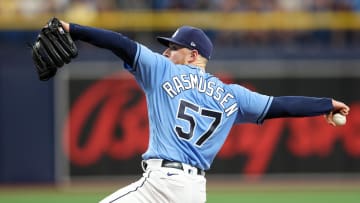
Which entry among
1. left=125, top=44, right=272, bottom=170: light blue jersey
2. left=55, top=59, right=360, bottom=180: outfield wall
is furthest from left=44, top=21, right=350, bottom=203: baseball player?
left=55, top=59, right=360, bottom=180: outfield wall

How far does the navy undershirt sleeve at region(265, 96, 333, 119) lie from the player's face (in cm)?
69

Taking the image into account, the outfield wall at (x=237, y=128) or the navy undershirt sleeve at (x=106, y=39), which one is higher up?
the navy undershirt sleeve at (x=106, y=39)

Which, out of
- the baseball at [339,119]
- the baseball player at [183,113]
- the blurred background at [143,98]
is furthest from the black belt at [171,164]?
the blurred background at [143,98]

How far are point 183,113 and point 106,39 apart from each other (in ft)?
2.59

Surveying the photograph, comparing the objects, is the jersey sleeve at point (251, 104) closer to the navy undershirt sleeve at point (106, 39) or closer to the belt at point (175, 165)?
the belt at point (175, 165)

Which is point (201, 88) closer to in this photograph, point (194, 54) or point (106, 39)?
point (194, 54)

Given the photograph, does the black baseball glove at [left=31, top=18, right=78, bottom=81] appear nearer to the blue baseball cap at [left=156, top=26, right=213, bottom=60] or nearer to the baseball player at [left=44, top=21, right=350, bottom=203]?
the baseball player at [left=44, top=21, right=350, bottom=203]

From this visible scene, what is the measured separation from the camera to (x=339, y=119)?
247 inches

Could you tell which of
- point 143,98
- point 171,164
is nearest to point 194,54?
point 171,164

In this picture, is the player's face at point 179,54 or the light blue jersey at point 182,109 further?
the player's face at point 179,54

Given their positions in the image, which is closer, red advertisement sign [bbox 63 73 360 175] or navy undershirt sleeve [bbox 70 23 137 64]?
navy undershirt sleeve [bbox 70 23 137 64]

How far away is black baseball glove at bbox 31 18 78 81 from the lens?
5879mm

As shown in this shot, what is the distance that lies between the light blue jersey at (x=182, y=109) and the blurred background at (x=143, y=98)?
7.80 meters

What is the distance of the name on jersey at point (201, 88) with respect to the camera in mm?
6055
